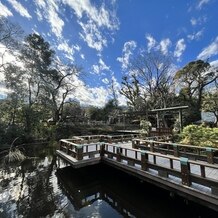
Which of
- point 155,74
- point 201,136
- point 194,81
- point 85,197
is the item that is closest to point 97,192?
point 85,197

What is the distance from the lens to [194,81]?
79.0ft

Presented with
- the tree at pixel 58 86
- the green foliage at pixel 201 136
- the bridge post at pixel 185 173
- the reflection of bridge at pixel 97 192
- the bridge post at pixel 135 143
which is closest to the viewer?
the bridge post at pixel 185 173

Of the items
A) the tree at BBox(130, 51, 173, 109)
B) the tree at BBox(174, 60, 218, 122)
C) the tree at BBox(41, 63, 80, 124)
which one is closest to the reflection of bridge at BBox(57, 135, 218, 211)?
the tree at BBox(41, 63, 80, 124)

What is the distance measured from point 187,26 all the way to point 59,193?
1618 cm

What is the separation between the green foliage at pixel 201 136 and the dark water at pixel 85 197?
3521mm

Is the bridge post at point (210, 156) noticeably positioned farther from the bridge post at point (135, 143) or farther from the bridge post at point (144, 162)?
the bridge post at point (135, 143)

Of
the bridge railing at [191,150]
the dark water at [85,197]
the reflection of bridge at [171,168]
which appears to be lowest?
the dark water at [85,197]

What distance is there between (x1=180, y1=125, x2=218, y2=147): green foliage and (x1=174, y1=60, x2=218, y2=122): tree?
14.7m

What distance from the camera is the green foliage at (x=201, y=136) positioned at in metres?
7.19

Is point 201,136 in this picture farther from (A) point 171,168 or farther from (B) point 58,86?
(B) point 58,86

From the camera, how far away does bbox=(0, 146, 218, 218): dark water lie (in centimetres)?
414

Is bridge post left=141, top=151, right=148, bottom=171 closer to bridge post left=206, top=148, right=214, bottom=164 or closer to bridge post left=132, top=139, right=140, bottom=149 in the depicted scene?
bridge post left=206, top=148, right=214, bottom=164

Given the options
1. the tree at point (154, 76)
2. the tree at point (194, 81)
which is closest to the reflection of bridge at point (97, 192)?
the tree at point (154, 76)

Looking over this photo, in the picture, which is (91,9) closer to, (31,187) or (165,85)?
(31,187)
